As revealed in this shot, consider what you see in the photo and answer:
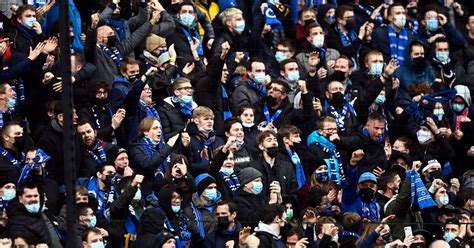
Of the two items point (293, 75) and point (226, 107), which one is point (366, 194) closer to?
point (226, 107)

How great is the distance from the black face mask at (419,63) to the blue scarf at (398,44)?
155 mm

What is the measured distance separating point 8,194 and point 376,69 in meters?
5.64

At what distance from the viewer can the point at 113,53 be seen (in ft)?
55.2

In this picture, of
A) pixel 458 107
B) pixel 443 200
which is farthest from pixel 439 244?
pixel 458 107

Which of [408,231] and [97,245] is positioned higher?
[97,245]

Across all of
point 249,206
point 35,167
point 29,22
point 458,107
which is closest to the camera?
point 35,167

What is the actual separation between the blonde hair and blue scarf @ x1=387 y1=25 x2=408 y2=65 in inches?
78.3

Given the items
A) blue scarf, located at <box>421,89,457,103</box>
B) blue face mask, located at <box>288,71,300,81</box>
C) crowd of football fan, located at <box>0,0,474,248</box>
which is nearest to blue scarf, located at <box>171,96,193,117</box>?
crowd of football fan, located at <box>0,0,474,248</box>

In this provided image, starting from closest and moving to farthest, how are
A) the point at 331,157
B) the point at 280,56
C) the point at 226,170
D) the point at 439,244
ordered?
the point at 439,244 → the point at 226,170 → the point at 331,157 → the point at 280,56

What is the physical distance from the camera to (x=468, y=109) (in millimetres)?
18875

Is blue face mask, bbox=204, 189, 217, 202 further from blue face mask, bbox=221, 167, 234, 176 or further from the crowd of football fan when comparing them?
blue face mask, bbox=221, 167, 234, 176

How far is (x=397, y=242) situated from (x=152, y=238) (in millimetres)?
2329

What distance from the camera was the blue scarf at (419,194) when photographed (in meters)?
16.3

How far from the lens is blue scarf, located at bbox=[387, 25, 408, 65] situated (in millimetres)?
19500
